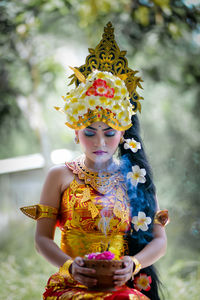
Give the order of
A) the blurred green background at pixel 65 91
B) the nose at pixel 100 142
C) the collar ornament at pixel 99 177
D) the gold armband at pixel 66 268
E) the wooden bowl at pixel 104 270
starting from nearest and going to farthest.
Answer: the wooden bowl at pixel 104 270
the gold armband at pixel 66 268
the nose at pixel 100 142
the collar ornament at pixel 99 177
the blurred green background at pixel 65 91

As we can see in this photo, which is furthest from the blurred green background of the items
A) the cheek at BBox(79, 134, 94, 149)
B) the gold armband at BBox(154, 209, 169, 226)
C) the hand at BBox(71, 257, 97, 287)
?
the hand at BBox(71, 257, 97, 287)

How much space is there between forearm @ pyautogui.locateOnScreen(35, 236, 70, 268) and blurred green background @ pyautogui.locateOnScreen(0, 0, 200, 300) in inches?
49.4

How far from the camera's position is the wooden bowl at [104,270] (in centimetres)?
127

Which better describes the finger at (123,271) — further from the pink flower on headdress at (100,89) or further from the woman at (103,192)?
the pink flower on headdress at (100,89)

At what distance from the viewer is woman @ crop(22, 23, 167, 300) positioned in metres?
1.48

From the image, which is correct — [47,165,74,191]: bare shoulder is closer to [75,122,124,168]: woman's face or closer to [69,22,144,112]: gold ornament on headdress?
[75,122,124,168]: woman's face

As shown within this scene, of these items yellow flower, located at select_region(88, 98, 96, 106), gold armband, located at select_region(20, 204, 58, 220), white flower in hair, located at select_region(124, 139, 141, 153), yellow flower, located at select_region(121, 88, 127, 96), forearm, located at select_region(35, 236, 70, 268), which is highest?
yellow flower, located at select_region(121, 88, 127, 96)

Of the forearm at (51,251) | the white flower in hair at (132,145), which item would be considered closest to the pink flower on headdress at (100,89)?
the white flower in hair at (132,145)

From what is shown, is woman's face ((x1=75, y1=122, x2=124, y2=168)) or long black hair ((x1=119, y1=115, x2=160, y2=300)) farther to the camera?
long black hair ((x1=119, y1=115, x2=160, y2=300))

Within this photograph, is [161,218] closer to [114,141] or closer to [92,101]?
[114,141]

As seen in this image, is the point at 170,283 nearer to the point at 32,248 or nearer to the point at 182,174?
the point at 182,174

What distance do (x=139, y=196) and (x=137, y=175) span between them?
0.32ft

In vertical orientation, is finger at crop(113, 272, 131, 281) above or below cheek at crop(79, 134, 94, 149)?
below

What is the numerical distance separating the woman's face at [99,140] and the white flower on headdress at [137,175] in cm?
15
